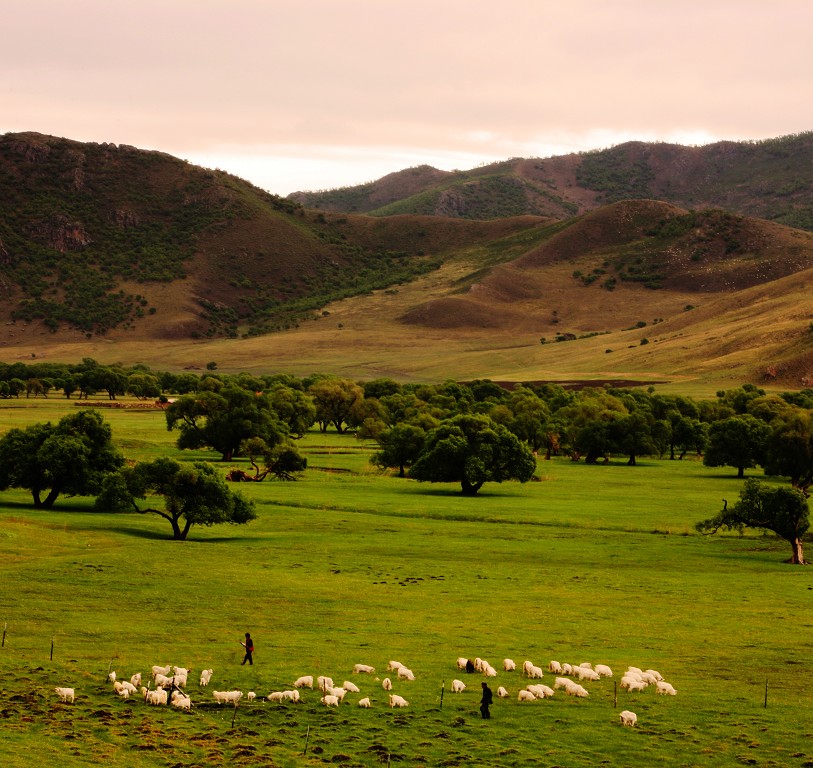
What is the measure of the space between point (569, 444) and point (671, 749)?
99169 millimetres

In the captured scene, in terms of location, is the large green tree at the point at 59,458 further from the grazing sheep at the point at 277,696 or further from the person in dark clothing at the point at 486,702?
the person in dark clothing at the point at 486,702

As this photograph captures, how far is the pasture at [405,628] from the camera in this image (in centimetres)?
2836

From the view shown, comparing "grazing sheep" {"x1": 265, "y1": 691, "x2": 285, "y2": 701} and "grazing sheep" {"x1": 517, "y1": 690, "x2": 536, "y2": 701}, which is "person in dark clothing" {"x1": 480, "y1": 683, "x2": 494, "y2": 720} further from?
"grazing sheep" {"x1": 265, "y1": 691, "x2": 285, "y2": 701}

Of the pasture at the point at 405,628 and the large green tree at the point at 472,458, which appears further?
the large green tree at the point at 472,458

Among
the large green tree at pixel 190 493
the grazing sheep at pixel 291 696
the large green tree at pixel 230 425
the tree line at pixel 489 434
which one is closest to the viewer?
the grazing sheep at pixel 291 696

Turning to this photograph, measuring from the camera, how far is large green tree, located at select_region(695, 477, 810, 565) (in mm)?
61812

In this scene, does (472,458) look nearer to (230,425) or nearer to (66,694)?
(230,425)

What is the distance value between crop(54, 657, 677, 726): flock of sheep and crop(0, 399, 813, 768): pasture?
34 cm

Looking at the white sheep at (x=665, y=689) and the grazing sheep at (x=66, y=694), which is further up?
the white sheep at (x=665, y=689)

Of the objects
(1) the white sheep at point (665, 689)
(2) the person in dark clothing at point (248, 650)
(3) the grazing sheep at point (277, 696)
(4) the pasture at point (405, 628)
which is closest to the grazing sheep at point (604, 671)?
(4) the pasture at point (405, 628)

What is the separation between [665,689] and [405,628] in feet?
37.3

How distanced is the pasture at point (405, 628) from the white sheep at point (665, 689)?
0.72 feet

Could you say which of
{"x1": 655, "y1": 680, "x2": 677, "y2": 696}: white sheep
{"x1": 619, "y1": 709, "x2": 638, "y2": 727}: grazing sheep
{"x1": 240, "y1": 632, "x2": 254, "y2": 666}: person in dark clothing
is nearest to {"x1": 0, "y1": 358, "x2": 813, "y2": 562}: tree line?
{"x1": 240, "y1": 632, "x2": 254, "y2": 666}: person in dark clothing

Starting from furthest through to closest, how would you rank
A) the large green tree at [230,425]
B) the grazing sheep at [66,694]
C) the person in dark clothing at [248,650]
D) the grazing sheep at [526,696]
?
the large green tree at [230,425] < the person in dark clothing at [248,650] < the grazing sheep at [526,696] < the grazing sheep at [66,694]
